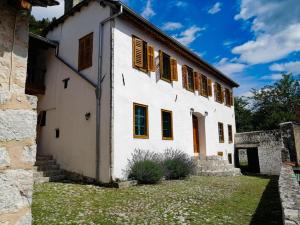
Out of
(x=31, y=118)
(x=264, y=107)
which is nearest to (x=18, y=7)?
(x=31, y=118)

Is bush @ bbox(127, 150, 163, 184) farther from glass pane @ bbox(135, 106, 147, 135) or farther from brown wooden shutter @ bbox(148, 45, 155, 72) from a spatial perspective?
brown wooden shutter @ bbox(148, 45, 155, 72)

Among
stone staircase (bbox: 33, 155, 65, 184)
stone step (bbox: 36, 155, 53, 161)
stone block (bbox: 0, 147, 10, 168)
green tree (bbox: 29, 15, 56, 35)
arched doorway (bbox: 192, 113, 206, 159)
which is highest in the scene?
green tree (bbox: 29, 15, 56, 35)

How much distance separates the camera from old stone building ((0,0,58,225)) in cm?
242

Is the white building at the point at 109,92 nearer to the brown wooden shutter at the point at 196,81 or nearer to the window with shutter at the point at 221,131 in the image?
the brown wooden shutter at the point at 196,81

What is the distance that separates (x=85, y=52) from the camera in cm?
1073

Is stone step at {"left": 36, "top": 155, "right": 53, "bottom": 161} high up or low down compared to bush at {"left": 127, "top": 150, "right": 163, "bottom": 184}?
up

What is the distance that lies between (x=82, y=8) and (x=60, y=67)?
9.32 ft

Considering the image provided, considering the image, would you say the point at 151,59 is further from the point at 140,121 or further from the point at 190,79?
the point at 190,79

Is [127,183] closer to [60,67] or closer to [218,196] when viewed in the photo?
[218,196]

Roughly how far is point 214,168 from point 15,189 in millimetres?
11615

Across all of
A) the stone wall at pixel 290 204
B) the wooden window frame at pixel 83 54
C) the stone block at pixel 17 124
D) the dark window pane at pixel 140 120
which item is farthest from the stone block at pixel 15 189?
the wooden window frame at pixel 83 54

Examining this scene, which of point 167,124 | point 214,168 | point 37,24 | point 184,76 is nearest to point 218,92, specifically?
point 184,76

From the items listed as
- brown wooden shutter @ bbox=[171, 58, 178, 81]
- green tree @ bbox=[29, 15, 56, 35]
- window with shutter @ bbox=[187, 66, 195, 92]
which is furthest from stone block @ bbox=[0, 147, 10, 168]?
green tree @ bbox=[29, 15, 56, 35]

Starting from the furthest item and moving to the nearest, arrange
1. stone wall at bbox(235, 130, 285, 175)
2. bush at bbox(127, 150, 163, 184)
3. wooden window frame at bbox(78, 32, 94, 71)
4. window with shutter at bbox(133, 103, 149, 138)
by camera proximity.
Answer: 1. stone wall at bbox(235, 130, 285, 175)
2. wooden window frame at bbox(78, 32, 94, 71)
3. window with shutter at bbox(133, 103, 149, 138)
4. bush at bbox(127, 150, 163, 184)
